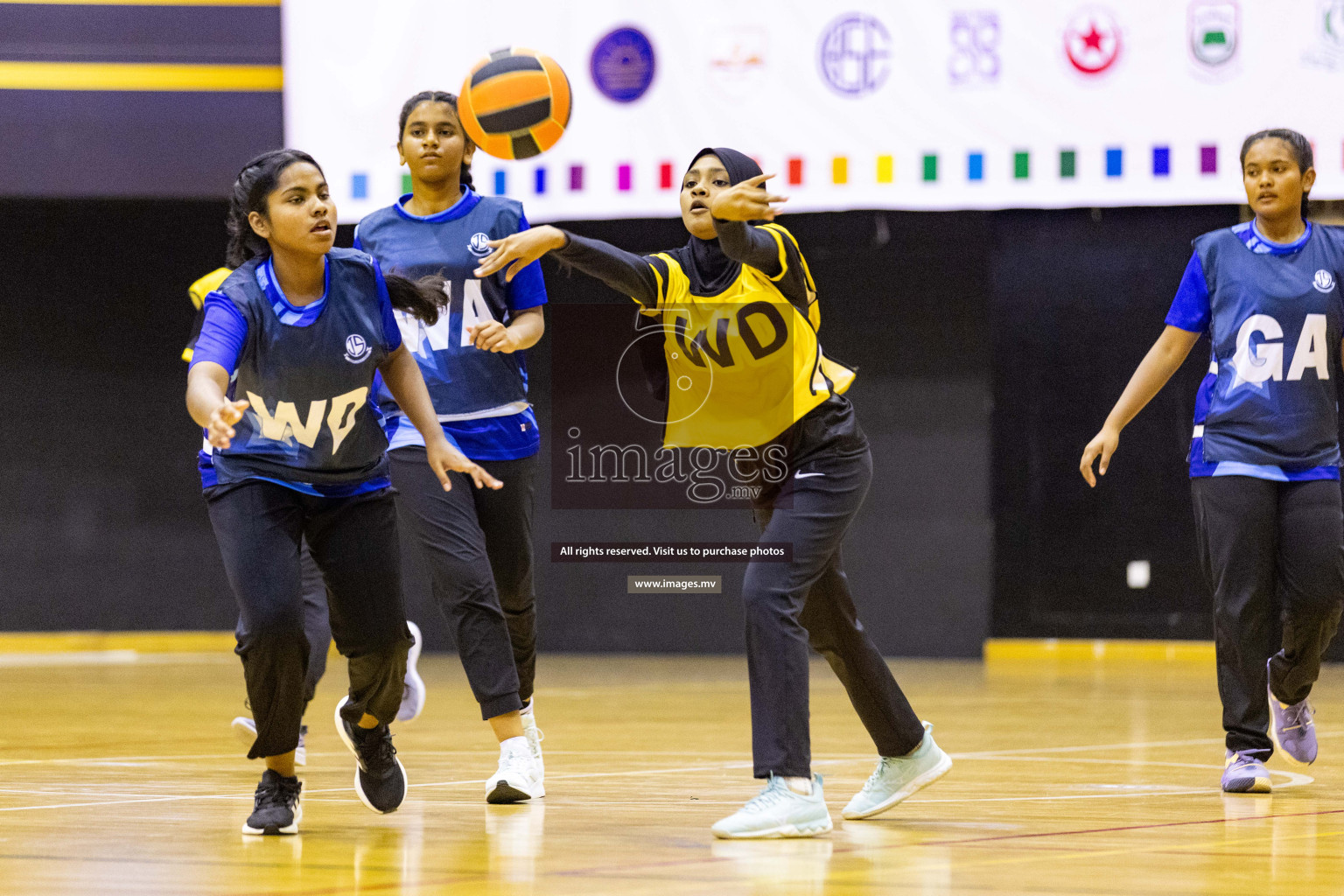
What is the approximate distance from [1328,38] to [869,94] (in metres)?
2.19

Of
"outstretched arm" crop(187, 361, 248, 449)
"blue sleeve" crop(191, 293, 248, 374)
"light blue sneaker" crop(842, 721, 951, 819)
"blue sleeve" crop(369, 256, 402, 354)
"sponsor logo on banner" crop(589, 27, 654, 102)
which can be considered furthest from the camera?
"sponsor logo on banner" crop(589, 27, 654, 102)

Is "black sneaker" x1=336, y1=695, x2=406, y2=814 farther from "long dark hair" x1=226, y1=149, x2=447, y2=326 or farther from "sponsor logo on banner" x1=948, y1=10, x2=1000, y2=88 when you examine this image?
"sponsor logo on banner" x1=948, y1=10, x2=1000, y2=88

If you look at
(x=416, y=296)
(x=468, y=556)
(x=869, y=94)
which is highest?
(x=869, y=94)

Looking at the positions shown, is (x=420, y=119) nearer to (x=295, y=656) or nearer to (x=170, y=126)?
(x=295, y=656)

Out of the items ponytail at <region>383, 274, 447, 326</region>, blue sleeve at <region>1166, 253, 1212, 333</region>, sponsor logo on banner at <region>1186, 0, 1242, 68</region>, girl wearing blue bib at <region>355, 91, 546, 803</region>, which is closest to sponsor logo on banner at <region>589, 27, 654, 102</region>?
sponsor logo on banner at <region>1186, 0, 1242, 68</region>

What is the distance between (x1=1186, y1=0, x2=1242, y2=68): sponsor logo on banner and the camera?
798 cm

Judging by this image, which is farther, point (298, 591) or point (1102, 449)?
point (1102, 449)

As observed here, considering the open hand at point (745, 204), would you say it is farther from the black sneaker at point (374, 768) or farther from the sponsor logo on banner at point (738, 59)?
the sponsor logo on banner at point (738, 59)

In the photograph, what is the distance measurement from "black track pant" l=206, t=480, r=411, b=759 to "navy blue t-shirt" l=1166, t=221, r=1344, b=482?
2285mm

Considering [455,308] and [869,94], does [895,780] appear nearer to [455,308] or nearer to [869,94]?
[455,308]

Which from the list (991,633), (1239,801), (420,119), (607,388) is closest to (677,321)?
(420,119)

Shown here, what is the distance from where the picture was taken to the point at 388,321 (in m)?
3.71

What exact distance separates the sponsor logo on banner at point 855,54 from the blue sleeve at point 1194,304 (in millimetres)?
3908

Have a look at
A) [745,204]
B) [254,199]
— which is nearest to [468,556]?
[254,199]
